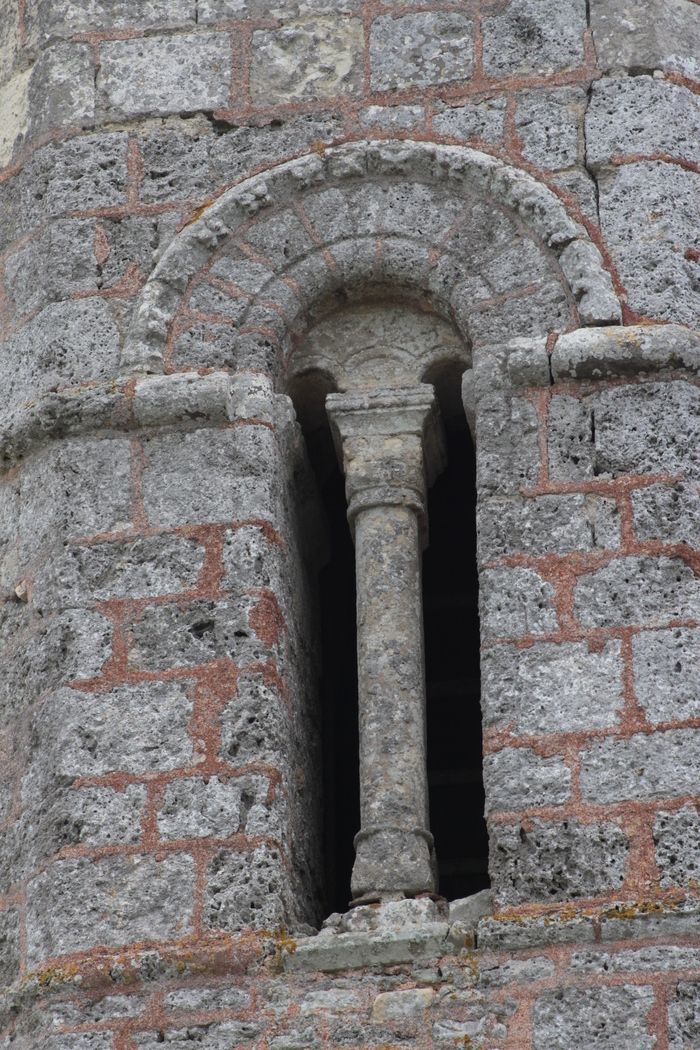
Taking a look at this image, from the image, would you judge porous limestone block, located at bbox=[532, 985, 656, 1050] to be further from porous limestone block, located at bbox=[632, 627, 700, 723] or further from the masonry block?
porous limestone block, located at bbox=[632, 627, 700, 723]

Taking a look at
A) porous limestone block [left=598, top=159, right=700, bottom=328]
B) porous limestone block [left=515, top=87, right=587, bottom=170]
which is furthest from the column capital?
porous limestone block [left=515, top=87, right=587, bottom=170]

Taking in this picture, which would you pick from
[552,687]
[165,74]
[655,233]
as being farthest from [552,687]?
[165,74]

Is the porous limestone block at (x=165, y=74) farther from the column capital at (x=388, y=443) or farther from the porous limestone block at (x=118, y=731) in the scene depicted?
the porous limestone block at (x=118, y=731)

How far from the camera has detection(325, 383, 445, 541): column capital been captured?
361 inches

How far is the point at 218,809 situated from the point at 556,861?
880 mm

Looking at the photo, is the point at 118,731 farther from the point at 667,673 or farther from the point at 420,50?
the point at 420,50

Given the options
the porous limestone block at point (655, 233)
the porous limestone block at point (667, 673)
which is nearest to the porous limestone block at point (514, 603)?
the porous limestone block at point (667, 673)

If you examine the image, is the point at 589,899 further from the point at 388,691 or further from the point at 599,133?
the point at 599,133

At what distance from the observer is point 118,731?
8742 millimetres

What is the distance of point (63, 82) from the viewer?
9953mm

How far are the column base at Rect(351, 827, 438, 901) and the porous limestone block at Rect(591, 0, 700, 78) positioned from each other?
7.89 feet

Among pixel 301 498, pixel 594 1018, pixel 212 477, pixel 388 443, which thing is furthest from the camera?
pixel 301 498

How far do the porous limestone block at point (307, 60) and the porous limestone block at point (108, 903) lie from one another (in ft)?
7.99

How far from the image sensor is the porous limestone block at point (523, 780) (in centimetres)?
845
